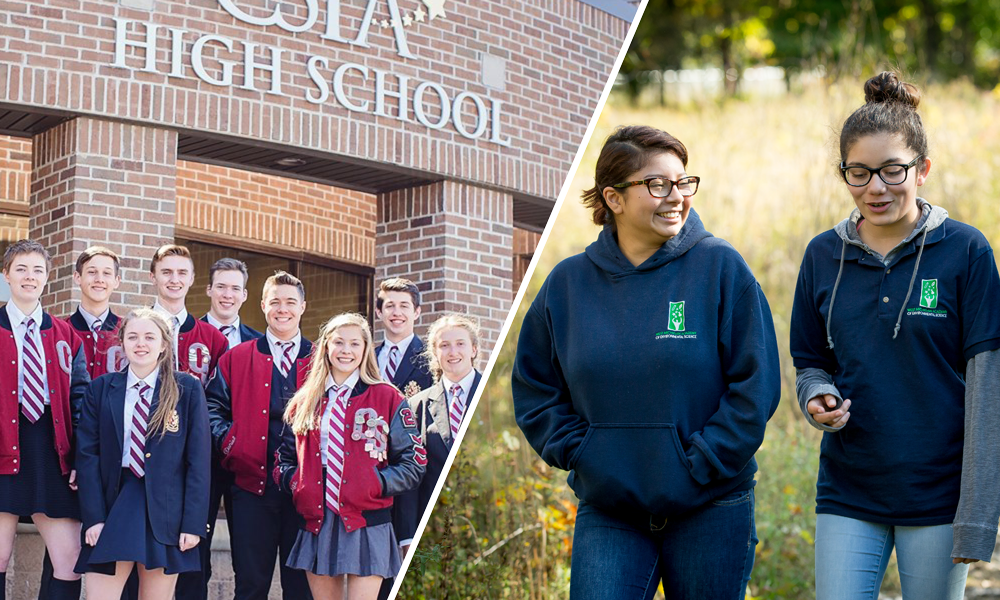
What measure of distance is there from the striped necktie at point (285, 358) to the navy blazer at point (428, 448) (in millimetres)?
648

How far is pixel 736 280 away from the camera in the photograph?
3.05 metres

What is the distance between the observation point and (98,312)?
6133 millimetres

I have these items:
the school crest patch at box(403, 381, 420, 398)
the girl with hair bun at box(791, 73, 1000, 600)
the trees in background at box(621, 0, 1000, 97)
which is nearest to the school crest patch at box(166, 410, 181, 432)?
the school crest patch at box(403, 381, 420, 398)

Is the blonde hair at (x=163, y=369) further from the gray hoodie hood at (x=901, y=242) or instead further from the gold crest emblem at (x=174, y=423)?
the gray hoodie hood at (x=901, y=242)

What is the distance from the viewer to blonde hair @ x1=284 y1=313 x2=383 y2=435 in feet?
19.8

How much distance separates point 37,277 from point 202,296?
89 cm

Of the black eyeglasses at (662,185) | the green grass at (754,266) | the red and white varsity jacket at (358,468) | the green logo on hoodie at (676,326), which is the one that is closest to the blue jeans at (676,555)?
the green logo on hoodie at (676,326)

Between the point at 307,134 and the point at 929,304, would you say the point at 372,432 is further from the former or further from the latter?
the point at 929,304

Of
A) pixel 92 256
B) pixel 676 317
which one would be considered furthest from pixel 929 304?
pixel 92 256

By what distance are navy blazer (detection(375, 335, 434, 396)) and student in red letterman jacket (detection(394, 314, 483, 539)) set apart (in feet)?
0.12

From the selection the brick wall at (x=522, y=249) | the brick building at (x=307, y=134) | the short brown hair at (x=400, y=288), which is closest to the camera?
the brick building at (x=307, y=134)

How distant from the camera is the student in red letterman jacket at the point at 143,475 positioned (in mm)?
5676

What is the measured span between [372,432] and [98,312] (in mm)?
1474

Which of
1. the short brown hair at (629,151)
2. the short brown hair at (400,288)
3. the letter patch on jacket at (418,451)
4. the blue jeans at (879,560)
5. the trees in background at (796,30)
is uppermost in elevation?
the trees in background at (796,30)
